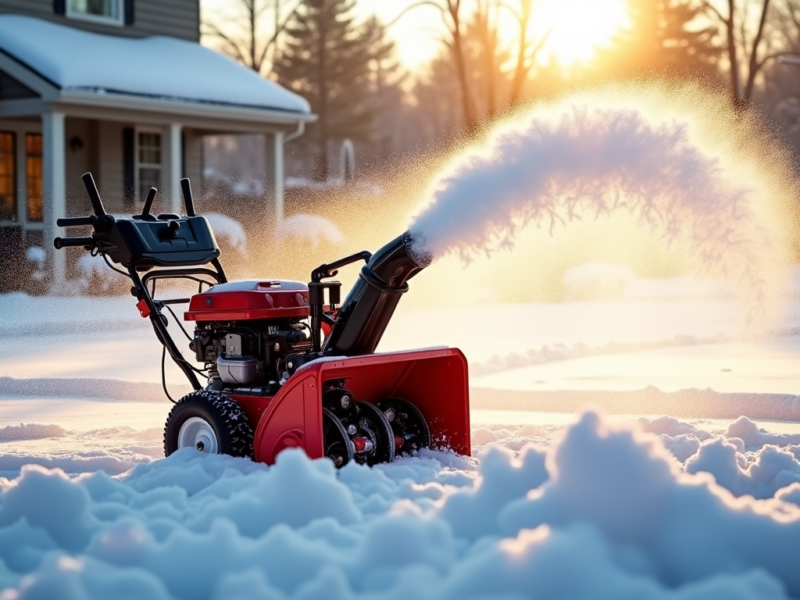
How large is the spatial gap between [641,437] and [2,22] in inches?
646

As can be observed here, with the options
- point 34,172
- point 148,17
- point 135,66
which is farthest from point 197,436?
point 148,17

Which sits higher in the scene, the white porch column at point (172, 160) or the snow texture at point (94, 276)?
the white porch column at point (172, 160)

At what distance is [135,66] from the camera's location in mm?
18266

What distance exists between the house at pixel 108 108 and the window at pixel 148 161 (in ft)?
0.07

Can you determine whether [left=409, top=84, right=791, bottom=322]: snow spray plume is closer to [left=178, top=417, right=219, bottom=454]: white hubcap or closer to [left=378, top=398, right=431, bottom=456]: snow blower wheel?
[left=378, top=398, right=431, bottom=456]: snow blower wheel

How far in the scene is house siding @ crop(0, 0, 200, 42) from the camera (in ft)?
62.5

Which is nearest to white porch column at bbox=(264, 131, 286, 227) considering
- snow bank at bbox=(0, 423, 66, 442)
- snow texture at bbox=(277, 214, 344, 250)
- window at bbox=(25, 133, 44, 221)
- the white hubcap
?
snow texture at bbox=(277, 214, 344, 250)

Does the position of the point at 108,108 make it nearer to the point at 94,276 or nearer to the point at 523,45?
the point at 94,276

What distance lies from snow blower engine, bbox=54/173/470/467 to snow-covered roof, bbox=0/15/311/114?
11557 millimetres

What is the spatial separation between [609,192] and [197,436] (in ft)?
6.78

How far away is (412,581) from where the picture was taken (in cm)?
304

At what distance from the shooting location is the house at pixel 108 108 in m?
16.9

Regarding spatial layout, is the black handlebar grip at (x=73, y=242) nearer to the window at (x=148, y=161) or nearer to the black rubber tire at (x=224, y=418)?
the black rubber tire at (x=224, y=418)

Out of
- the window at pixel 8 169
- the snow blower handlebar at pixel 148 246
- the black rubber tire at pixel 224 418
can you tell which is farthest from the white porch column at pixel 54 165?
the black rubber tire at pixel 224 418
